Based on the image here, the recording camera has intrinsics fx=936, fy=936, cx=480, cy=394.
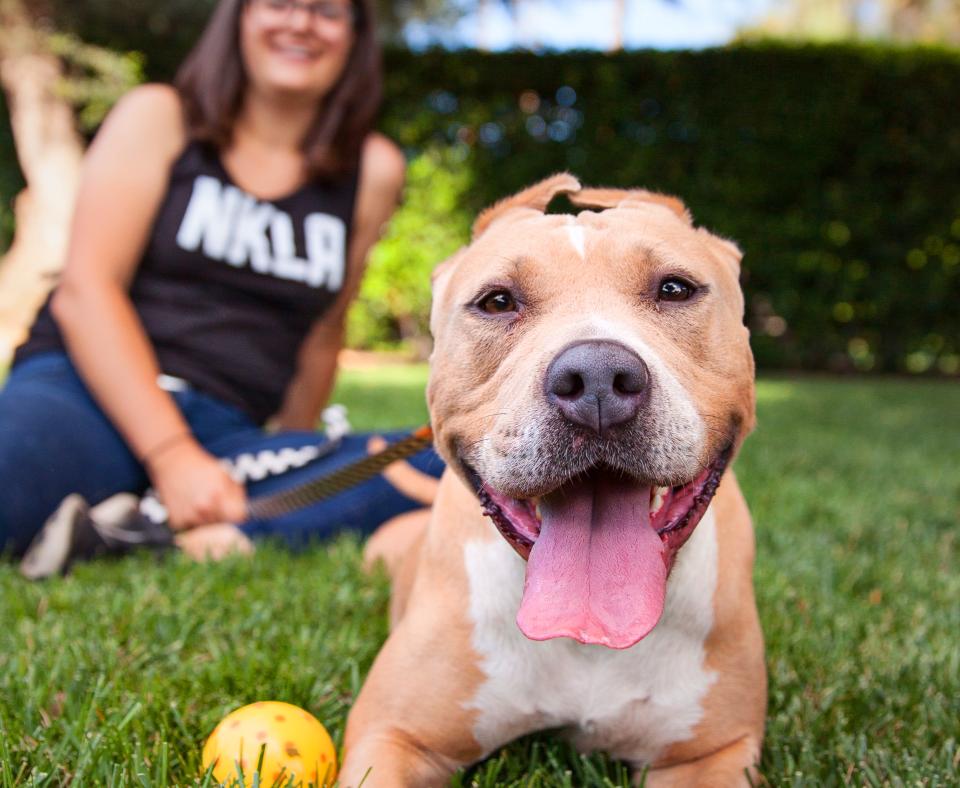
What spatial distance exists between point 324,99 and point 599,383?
2.92 meters

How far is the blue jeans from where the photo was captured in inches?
128

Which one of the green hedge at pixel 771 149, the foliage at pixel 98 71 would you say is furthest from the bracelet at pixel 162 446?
the foliage at pixel 98 71

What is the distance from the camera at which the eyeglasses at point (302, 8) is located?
362 cm

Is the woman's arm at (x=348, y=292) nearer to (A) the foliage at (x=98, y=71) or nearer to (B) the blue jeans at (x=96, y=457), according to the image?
(B) the blue jeans at (x=96, y=457)

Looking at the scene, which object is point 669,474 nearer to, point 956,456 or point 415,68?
point 956,456

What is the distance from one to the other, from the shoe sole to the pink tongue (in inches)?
77.0

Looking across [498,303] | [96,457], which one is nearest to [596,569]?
[498,303]

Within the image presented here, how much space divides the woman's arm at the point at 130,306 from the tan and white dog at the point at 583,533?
4.90 feet

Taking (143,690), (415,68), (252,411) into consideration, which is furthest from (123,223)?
(415,68)

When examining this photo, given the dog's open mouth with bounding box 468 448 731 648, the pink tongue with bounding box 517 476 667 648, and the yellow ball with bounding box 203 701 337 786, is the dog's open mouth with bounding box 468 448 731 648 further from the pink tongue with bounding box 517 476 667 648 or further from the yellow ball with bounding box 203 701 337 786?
the yellow ball with bounding box 203 701 337 786

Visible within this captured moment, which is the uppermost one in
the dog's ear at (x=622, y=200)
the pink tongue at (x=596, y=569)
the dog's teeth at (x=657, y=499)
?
the dog's ear at (x=622, y=200)

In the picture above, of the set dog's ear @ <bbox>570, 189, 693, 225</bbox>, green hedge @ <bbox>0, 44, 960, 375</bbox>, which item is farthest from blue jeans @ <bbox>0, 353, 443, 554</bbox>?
green hedge @ <bbox>0, 44, 960, 375</bbox>

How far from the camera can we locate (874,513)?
13.7 ft

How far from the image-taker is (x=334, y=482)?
3178mm
